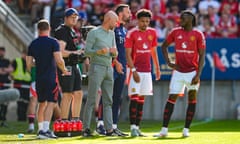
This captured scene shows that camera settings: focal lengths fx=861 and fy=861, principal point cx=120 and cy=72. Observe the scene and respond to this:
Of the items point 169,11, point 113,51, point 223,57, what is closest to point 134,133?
point 113,51

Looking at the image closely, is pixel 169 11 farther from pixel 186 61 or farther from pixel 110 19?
pixel 110 19

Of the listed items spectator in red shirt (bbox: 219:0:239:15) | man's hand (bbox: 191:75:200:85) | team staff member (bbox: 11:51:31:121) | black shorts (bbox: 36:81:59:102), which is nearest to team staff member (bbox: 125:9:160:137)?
man's hand (bbox: 191:75:200:85)

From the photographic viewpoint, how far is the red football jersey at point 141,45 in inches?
598

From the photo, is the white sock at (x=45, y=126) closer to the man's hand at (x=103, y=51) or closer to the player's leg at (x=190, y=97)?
the man's hand at (x=103, y=51)

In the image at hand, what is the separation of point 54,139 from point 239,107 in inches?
350

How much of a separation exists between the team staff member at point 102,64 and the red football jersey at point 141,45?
0.49m

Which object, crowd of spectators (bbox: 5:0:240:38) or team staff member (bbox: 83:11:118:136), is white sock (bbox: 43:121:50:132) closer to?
team staff member (bbox: 83:11:118:136)

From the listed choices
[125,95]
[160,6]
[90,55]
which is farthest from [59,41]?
[160,6]

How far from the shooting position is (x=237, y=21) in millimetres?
24500

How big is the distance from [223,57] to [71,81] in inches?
326

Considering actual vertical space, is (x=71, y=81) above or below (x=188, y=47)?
below

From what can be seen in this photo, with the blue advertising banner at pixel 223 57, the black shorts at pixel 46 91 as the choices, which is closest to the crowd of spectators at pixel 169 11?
the blue advertising banner at pixel 223 57

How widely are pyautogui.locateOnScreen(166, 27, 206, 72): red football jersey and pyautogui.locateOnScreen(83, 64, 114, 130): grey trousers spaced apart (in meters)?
1.25

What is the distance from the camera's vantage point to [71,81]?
15.3 metres
